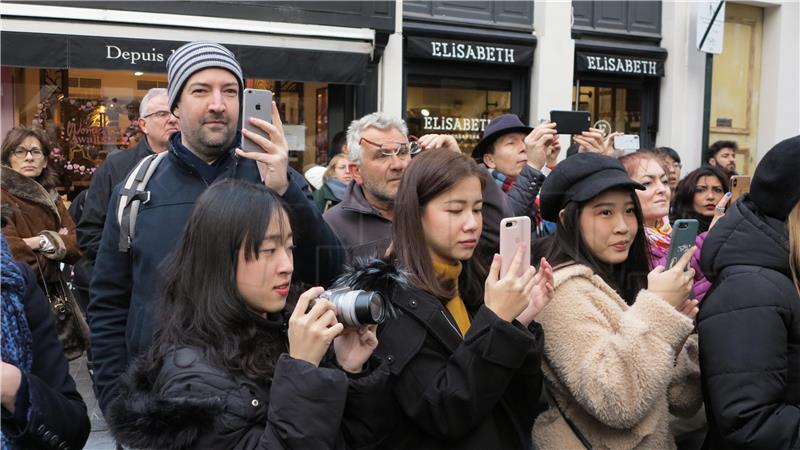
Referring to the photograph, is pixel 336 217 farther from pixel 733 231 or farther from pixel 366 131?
pixel 733 231

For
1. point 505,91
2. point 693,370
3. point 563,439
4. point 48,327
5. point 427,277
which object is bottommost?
point 563,439

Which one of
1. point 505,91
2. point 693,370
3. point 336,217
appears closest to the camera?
point 693,370

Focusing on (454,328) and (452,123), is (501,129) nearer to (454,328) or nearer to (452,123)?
(454,328)

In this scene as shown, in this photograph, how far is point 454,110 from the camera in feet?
31.9

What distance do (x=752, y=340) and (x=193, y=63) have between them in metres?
1.96

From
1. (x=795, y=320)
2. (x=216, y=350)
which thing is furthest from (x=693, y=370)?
(x=216, y=350)

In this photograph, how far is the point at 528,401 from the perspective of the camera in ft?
7.47

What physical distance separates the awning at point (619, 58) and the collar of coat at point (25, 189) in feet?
23.7

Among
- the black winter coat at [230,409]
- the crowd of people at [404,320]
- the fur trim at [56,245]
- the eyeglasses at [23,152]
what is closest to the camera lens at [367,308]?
the crowd of people at [404,320]

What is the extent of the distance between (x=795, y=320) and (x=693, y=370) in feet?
1.50

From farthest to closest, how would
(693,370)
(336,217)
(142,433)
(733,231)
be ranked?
(336,217) → (693,370) → (733,231) → (142,433)

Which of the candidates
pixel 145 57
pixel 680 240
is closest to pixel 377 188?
pixel 680 240

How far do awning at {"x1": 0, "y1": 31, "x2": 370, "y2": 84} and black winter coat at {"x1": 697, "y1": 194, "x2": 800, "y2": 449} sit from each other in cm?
630

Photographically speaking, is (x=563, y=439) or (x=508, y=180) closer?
(x=563, y=439)
